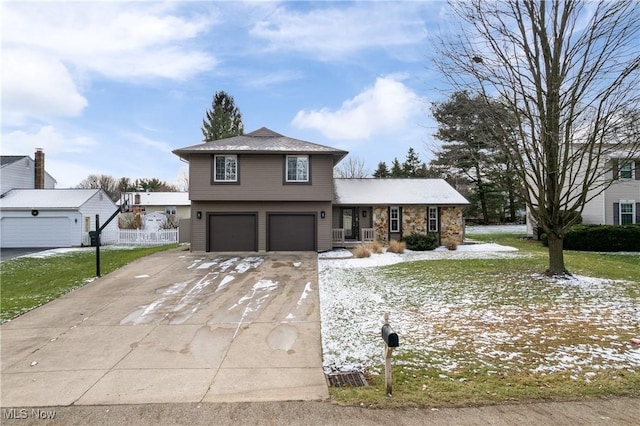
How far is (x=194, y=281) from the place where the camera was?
36.1ft

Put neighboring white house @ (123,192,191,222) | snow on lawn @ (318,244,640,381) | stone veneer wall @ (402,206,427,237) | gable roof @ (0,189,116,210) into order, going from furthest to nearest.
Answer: neighboring white house @ (123,192,191,222) → gable roof @ (0,189,116,210) → stone veneer wall @ (402,206,427,237) → snow on lawn @ (318,244,640,381)

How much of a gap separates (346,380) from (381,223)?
14801 mm

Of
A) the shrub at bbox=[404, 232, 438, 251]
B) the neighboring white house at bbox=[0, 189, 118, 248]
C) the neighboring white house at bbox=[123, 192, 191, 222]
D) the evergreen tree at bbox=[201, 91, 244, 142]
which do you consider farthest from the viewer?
the evergreen tree at bbox=[201, 91, 244, 142]

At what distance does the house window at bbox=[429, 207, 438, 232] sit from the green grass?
14379mm

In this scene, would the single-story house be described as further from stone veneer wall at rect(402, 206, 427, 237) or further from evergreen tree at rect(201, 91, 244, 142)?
evergreen tree at rect(201, 91, 244, 142)

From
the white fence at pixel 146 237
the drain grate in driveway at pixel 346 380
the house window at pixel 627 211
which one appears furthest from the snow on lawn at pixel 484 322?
the white fence at pixel 146 237

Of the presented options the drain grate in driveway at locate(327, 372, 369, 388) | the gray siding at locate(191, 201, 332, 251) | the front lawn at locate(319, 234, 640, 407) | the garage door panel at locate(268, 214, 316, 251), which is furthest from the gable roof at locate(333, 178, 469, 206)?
the drain grate in driveway at locate(327, 372, 369, 388)

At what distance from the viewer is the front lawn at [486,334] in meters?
4.24

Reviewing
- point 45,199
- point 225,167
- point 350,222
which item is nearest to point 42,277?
point 225,167

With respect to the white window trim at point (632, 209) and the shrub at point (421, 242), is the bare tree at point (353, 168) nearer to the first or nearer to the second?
the white window trim at point (632, 209)

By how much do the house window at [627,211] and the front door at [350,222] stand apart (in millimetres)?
15740

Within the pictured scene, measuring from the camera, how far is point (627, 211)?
2069 centimetres

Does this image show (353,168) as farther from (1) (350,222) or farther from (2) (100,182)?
(2) (100,182)

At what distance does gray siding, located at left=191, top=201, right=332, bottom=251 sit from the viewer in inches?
664
